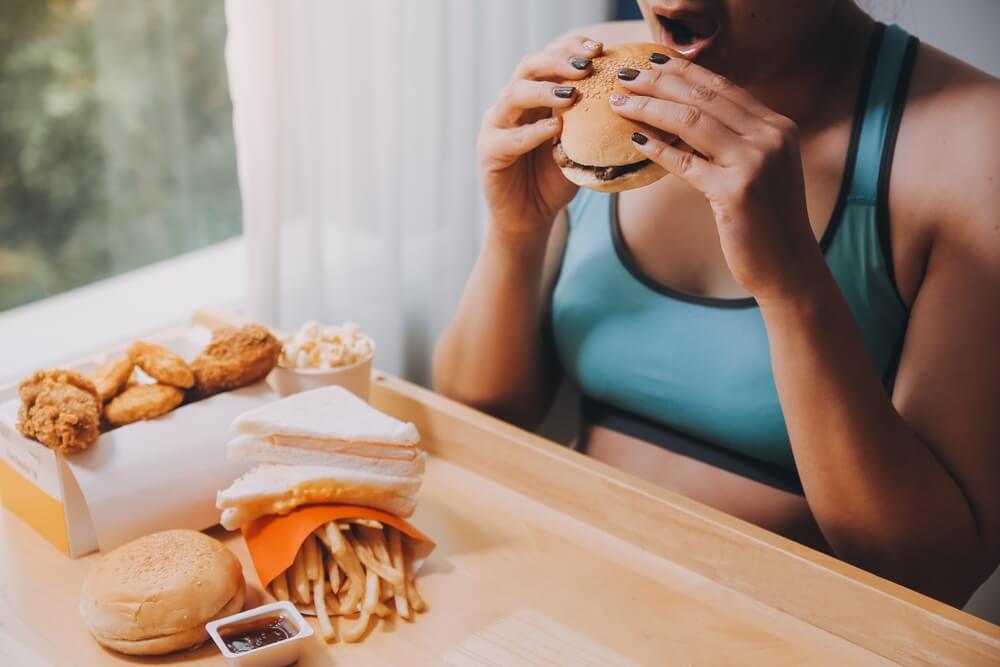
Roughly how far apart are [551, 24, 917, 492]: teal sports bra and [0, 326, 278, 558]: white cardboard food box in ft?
1.88

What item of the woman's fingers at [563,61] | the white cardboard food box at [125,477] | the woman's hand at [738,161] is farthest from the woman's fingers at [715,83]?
the white cardboard food box at [125,477]

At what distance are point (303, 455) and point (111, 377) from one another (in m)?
0.30

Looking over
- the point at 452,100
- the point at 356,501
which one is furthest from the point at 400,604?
the point at 452,100

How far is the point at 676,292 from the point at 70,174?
1.33 metres

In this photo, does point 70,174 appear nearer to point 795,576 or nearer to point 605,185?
point 605,185

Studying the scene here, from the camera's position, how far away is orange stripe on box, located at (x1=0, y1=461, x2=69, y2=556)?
1.18 metres

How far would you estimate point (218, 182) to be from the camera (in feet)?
7.55

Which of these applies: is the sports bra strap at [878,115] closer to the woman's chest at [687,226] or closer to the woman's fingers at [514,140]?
the woman's chest at [687,226]

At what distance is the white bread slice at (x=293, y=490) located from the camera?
1137 mm

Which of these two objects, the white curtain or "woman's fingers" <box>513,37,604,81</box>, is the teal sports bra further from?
the white curtain

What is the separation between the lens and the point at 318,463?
1.16 meters

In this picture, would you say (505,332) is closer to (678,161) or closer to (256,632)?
(678,161)

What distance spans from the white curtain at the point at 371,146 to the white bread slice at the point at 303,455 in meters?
0.82

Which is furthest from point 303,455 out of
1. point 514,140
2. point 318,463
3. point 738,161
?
point 738,161
